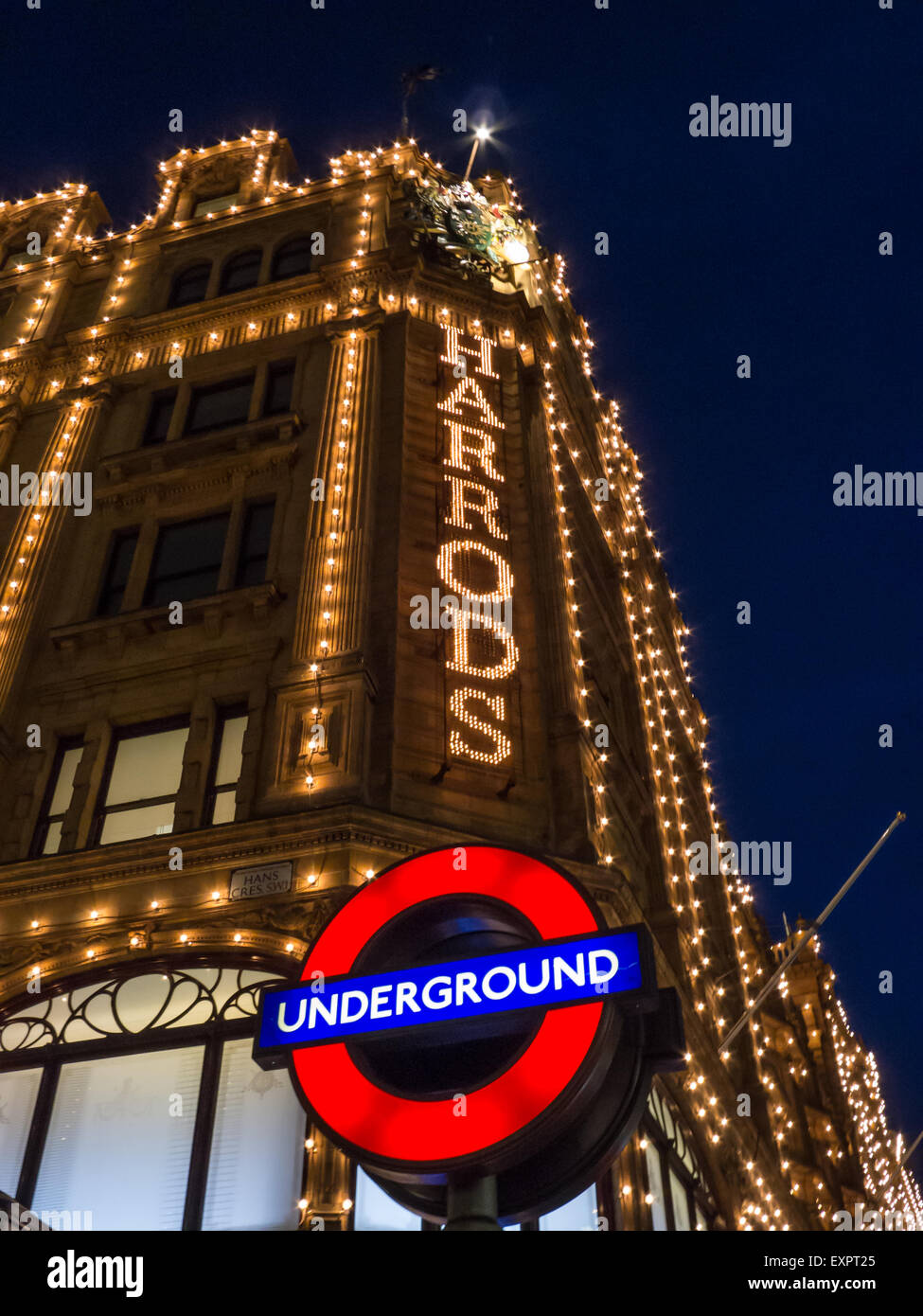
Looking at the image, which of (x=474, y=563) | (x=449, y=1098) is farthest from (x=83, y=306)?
(x=449, y=1098)

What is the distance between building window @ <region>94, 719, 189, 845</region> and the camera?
676 inches

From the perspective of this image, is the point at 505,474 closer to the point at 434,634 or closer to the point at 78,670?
the point at 434,634

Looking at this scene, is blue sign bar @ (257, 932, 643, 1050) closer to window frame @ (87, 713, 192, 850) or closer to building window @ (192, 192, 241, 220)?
window frame @ (87, 713, 192, 850)

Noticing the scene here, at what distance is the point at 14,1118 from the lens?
14031mm

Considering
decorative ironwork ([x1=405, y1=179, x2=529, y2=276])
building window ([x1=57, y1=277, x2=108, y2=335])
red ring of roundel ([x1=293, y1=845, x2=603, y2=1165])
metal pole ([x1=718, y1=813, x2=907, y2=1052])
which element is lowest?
red ring of roundel ([x1=293, y1=845, x2=603, y2=1165])

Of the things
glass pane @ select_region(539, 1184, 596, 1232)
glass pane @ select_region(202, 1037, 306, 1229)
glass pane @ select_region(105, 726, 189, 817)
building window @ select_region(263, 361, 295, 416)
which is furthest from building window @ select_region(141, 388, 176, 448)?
glass pane @ select_region(539, 1184, 596, 1232)

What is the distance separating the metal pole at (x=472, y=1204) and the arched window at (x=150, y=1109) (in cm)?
687

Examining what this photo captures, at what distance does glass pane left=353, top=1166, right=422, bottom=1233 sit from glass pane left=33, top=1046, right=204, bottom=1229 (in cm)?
210

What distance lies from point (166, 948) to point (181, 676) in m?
5.17

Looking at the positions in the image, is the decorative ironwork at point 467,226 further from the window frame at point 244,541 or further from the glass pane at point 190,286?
the window frame at point 244,541

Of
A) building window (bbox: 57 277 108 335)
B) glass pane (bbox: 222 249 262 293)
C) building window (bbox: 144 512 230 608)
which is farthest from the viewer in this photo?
building window (bbox: 57 277 108 335)

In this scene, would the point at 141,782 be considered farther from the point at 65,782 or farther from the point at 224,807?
the point at 224,807

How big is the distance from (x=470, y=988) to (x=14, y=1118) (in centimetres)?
967
